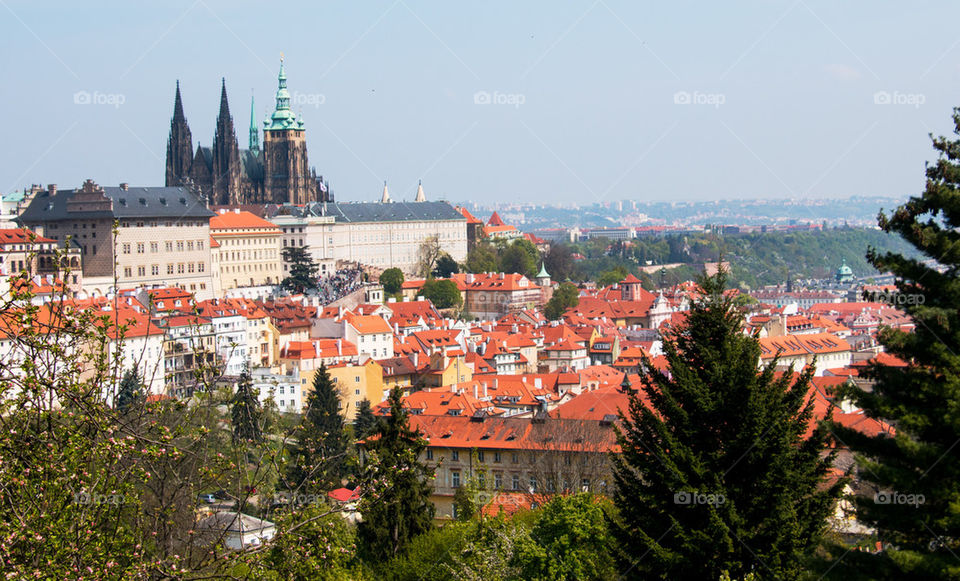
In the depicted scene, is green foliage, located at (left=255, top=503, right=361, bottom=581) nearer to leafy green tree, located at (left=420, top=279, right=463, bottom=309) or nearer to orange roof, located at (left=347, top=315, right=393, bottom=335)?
orange roof, located at (left=347, top=315, right=393, bottom=335)

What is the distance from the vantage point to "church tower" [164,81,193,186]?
98125 mm

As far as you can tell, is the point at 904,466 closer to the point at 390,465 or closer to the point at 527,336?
the point at 390,465

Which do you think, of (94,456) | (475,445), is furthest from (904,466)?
(475,445)

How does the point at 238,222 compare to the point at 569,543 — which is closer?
the point at 569,543

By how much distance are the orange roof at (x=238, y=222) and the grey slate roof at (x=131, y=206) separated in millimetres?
4702

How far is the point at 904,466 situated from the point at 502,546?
24.8 ft

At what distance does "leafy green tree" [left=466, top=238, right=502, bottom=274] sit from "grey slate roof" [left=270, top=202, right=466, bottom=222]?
3573 mm

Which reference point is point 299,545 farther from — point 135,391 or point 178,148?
point 178,148

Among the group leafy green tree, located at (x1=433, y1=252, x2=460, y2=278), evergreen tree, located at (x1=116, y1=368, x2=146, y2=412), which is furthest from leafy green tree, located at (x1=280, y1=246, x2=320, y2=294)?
evergreen tree, located at (x1=116, y1=368, x2=146, y2=412)

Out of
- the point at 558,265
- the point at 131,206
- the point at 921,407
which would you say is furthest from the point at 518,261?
the point at 921,407

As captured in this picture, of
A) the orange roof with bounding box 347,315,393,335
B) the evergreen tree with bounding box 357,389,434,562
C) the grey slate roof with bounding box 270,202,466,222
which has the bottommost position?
the evergreen tree with bounding box 357,389,434,562

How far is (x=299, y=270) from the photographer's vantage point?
260 ft

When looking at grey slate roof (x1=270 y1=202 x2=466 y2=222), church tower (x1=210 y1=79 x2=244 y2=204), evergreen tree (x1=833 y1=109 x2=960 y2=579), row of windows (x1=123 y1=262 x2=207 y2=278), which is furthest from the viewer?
church tower (x1=210 y1=79 x2=244 y2=204)

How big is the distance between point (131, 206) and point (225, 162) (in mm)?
29468
